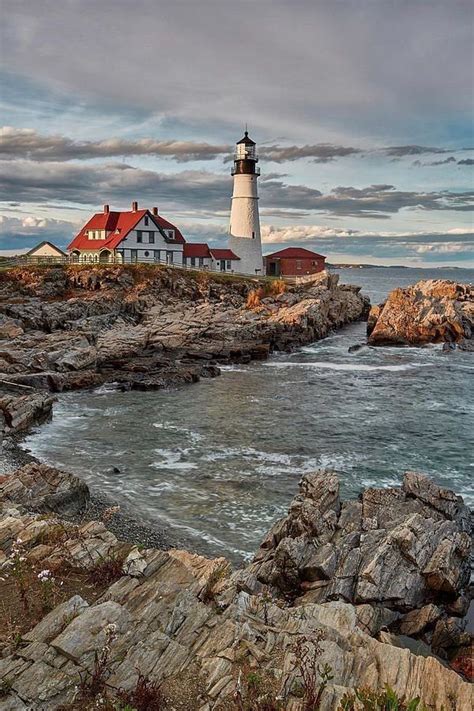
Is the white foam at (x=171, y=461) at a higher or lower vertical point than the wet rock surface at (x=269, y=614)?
lower

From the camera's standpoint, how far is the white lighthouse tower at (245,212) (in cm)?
8250

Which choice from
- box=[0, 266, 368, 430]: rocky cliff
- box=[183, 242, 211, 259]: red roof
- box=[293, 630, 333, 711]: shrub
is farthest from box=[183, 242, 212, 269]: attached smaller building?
box=[293, 630, 333, 711]: shrub

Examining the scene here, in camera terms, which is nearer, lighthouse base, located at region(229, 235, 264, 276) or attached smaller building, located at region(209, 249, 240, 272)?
attached smaller building, located at region(209, 249, 240, 272)

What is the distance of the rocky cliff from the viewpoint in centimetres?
4034

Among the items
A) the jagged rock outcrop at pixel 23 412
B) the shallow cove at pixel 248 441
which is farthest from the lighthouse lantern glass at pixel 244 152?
the jagged rock outcrop at pixel 23 412

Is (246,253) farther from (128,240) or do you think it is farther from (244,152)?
(128,240)

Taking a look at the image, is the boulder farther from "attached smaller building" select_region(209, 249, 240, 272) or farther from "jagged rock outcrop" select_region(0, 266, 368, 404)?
"attached smaller building" select_region(209, 249, 240, 272)

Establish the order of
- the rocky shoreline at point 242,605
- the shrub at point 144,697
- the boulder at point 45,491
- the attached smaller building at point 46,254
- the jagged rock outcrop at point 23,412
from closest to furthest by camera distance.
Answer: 1. the shrub at point 144,697
2. the rocky shoreline at point 242,605
3. the boulder at point 45,491
4. the jagged rock outcrop at point 23,412
5. the attached smaller building at point 46,254

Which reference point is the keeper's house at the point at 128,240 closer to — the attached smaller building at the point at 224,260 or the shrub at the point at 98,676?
the attached smaller building at the point at 224,260

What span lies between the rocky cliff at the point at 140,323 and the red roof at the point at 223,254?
37.5 feet

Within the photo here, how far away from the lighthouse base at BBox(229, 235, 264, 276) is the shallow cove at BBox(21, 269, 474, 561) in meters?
42.6

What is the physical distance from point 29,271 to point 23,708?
6430 centimetres

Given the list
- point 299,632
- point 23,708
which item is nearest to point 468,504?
point 299,632

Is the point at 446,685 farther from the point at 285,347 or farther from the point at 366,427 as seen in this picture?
the point at 285,347
